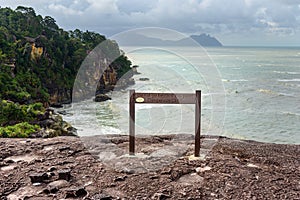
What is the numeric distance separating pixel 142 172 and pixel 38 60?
110 ft

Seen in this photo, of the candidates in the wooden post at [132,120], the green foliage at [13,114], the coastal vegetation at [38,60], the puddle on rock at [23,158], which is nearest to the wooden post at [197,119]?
the wooden post at [132,120]

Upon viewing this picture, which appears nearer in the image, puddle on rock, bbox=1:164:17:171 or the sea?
puddle on rock, bbox=1:164:17:171

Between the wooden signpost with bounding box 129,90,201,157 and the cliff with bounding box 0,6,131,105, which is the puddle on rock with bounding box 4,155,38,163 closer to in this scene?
the wooden signpost with bounding box 129,90,201,157

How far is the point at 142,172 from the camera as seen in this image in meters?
5.19

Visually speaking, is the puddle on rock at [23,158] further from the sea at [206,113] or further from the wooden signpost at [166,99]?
the sea at [206,113]

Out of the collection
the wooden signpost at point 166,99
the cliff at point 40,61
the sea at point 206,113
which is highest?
the cliff at point 40,61

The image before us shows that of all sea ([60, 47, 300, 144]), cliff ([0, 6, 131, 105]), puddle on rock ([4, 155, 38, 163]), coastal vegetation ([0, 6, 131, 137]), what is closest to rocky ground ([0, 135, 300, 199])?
puddle on rock ([4, 155, 38, 163])

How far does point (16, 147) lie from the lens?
6.65m

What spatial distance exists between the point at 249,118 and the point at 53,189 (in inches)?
861

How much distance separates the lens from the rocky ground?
454 cm

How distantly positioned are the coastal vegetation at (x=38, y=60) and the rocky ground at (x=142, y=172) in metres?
13.6

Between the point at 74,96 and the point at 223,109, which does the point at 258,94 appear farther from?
the point at 74,96

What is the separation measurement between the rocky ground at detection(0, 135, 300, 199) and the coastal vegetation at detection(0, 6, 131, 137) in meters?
13.6

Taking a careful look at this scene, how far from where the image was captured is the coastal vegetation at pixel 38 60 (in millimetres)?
27736
